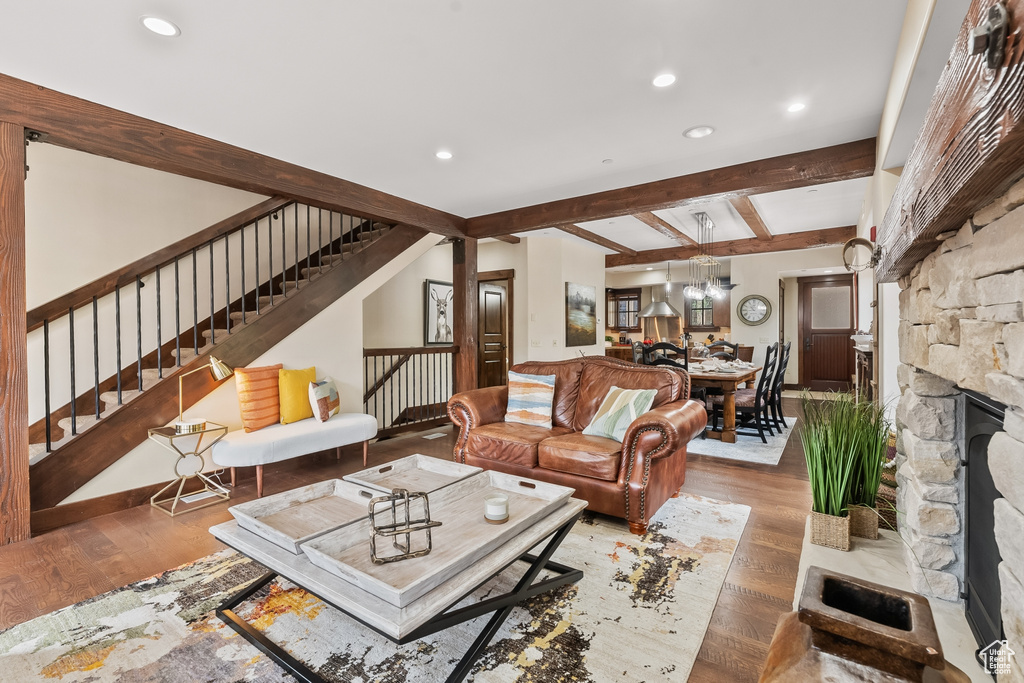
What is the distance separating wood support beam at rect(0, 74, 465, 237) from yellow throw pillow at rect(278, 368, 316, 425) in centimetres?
150

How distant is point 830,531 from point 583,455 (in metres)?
1.33

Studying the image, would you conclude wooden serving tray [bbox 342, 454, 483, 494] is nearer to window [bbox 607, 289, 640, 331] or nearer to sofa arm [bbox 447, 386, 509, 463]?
sofa arm [bbox 447, 386, 509, 463]

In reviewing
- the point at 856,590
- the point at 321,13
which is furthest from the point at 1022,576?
the point at 321,13

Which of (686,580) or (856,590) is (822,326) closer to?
(686,580)

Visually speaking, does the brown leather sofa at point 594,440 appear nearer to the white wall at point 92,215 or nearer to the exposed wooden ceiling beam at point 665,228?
the exposed wooden ceiling beam at point 665,228

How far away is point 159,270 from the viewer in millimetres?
4078

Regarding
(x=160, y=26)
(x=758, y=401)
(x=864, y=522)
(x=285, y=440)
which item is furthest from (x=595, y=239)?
(x=160, y=26)

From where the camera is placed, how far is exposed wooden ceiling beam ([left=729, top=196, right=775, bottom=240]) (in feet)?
17.0

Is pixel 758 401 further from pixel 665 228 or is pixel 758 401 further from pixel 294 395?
pixel 294 395

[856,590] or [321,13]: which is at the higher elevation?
[321,13]

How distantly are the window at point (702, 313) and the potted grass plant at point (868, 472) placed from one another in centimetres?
772

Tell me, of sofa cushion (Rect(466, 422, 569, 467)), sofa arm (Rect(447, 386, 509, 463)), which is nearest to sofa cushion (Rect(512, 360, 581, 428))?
sofa cushion (Rect(466, 422, 569, 467))

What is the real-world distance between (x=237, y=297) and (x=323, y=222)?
1374 millimetres

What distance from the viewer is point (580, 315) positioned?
7.43 meters
